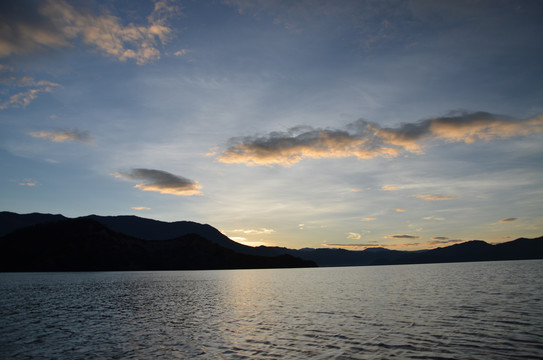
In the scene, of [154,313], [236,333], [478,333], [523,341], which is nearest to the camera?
[523,341]

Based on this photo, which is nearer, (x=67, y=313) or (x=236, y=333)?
(x=236, y=333)

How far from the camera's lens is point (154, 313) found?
52.7m

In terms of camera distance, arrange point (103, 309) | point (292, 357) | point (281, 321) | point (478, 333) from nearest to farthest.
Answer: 1. point (292, 357)
2. point (478, 333)
3. point (281, 321)
4. point (103, 309)

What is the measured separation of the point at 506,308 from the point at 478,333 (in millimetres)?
19852

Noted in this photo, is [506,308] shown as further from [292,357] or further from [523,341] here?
[292,357]

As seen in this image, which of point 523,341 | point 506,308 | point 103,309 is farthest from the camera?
point 103,309

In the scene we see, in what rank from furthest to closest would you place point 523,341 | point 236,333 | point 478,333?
point 236,333, point 478,333, point 523,341

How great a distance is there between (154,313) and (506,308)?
174 feet

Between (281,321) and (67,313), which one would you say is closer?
(281,321)

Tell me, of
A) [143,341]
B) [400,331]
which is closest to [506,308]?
[400,331]

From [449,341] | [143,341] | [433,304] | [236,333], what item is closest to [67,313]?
[143,341]

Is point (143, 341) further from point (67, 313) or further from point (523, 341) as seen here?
point (523, 341)

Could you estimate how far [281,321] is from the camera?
4166cm

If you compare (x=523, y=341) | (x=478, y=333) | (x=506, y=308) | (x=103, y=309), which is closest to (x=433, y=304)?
(x=506, y=308)
